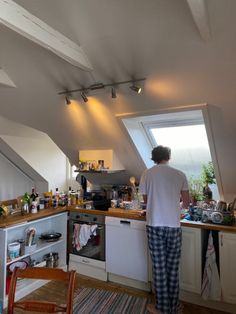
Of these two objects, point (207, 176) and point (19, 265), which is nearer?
point (19, 265)

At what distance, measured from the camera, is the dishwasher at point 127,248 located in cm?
271

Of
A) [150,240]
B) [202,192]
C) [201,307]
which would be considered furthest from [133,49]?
[201,307]

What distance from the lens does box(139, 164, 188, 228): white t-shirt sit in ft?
7.20

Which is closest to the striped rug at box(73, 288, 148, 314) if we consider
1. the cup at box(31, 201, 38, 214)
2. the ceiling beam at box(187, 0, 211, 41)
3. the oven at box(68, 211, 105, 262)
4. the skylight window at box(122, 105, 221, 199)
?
the oven at box(68, 211, 105, 262)

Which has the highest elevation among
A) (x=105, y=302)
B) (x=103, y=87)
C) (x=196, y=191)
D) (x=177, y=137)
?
(x=103, y=87)

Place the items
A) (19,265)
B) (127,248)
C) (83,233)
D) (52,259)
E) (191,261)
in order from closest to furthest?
(191,261)
(19,265)
(127,248)
(83,233)
(52,259)

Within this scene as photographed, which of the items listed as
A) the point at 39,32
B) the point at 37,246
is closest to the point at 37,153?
the point at 37,246

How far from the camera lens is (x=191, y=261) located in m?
2.45

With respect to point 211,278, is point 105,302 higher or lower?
lower

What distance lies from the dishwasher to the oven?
10 cm

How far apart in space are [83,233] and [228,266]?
1.67 metres

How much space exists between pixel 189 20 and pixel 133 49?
1.69 feet

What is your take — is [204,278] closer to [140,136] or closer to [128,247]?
[128,247]

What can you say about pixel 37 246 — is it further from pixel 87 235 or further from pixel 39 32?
pixel 39 32
